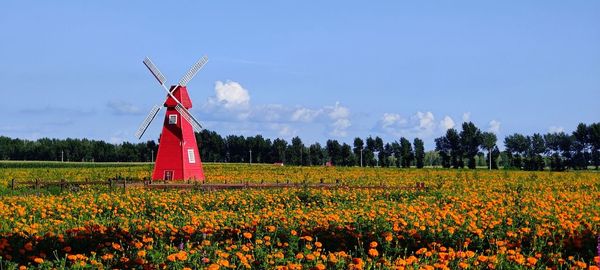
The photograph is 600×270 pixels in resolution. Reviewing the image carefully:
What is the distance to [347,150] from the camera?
12812 centimetres

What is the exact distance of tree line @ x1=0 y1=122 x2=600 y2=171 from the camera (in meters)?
117

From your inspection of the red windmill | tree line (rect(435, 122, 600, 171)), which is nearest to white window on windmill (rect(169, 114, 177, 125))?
the red windmill

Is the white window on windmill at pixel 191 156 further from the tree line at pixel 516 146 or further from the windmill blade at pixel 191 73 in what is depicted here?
the tree line at pixel 516 146

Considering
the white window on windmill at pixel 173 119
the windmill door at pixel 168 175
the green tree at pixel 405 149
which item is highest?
the green tree at pixel 405 149

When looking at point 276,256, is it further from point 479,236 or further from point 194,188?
point 194,188

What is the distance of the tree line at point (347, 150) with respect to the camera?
11675 centimetres

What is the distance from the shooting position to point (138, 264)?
7426mm

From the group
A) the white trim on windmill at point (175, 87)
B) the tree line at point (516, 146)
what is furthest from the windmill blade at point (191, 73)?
the tree line at point (516, 146)

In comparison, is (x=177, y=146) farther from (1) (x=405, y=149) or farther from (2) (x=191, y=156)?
(1) (x=405, y=149)

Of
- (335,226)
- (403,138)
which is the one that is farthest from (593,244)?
(403,138)

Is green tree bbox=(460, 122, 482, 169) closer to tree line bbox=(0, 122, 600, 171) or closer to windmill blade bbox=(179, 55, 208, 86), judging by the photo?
tree line bbox=(0, 122, 600, 171)

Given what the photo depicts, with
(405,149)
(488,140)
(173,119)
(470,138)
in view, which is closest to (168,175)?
(173,119)

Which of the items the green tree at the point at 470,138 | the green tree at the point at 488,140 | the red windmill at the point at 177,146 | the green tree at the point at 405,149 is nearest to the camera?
the red windmill at the point at 177,146

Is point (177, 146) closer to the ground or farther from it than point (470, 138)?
closer to the ground
